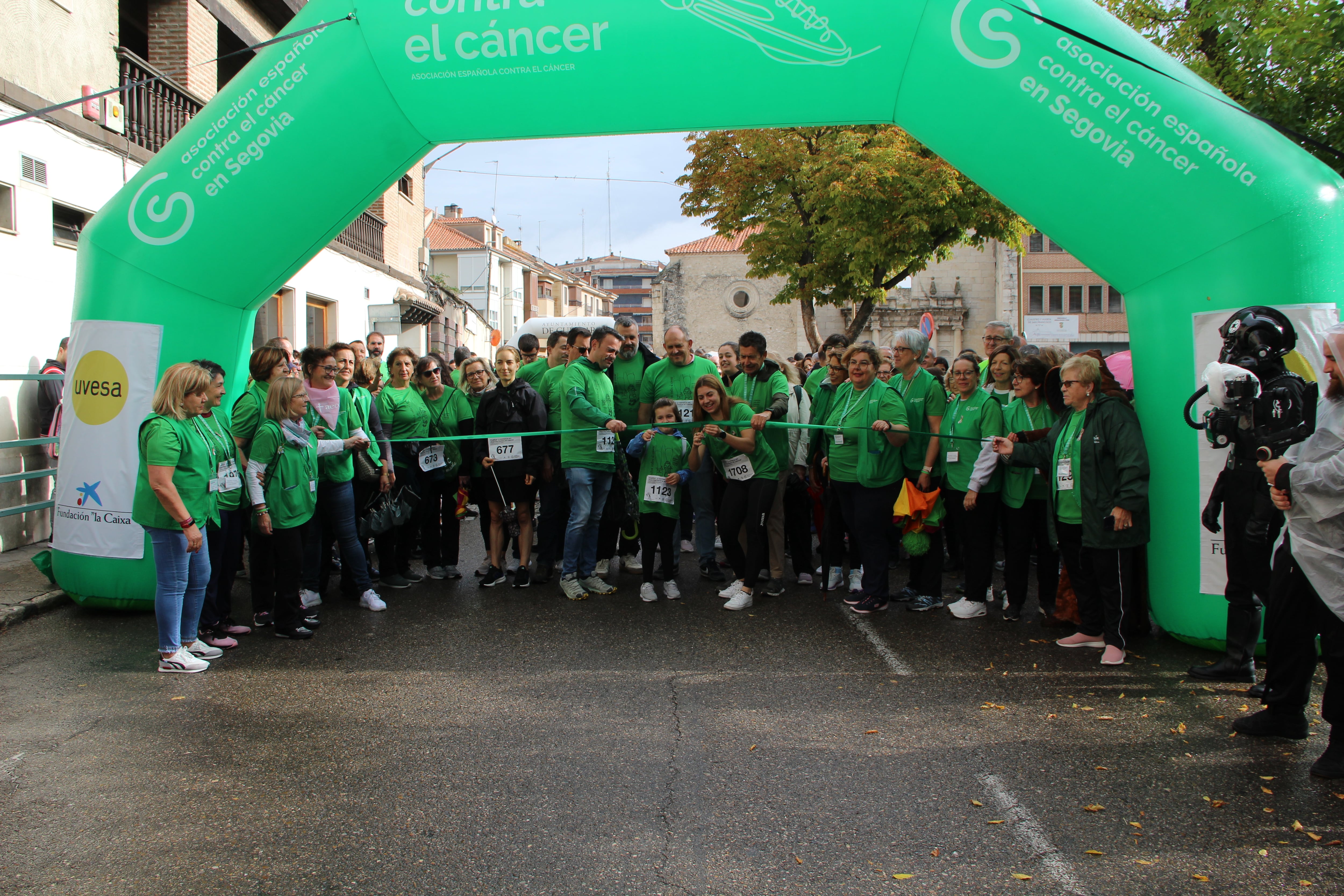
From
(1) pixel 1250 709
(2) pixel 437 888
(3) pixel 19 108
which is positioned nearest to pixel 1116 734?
(1) pixel 1250 709

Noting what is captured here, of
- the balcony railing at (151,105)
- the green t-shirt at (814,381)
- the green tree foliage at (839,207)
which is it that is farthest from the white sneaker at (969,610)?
the green tree foliage at (839,207)

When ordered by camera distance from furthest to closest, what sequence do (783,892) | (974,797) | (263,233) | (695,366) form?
1. (695,366)
2. (263,233)
3. (974,797)
4. (783,892)

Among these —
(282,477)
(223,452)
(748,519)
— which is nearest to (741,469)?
(748,519)

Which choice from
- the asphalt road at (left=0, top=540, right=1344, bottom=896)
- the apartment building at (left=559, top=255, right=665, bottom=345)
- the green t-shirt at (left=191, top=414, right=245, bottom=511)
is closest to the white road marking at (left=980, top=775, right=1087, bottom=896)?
the asphalt road at (left=0, top=540, right=1344, bottom=896)

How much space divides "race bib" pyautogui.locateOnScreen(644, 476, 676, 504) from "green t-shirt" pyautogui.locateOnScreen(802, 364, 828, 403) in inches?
75.6

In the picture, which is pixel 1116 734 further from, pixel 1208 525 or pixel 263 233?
pixel 263 233

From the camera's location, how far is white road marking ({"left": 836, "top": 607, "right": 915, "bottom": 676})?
17.6 feet

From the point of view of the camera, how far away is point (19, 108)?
354 inches

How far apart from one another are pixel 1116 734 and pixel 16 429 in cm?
949

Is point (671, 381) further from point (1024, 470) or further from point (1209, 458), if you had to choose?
point (1209, 458)

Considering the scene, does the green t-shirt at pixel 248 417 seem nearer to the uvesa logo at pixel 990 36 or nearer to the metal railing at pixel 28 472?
the metal railing at pixel 28 472

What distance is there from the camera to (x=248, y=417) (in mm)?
6191

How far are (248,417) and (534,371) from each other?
2.87m

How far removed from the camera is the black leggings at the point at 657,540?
724 cm
